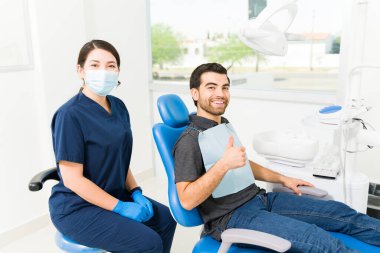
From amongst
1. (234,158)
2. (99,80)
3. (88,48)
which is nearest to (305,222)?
(234,158)

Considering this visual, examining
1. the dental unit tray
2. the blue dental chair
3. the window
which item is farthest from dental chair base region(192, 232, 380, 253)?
the window

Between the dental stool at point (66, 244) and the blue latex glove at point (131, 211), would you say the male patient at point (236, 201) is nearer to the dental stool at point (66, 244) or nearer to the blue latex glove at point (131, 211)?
the blue latex glove at point (131, 211)

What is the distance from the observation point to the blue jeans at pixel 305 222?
1.21m

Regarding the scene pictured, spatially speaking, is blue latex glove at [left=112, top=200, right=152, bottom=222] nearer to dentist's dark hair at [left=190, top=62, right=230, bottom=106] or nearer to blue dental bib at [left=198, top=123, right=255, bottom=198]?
blue dental bib at [left=198, top=123, right=255, bottom=198]

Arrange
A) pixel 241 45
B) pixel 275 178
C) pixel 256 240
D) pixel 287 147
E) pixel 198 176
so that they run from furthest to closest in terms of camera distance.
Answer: pixel 241 45, pixel 287 147, pixel 275 178, pixel 198 176, pixel 256 240

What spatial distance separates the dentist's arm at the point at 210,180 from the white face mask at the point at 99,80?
1.80 ft

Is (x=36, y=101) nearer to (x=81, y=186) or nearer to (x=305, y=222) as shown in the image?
(x=81, y=186)

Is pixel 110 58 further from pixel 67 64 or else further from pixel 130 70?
pixel 130 70

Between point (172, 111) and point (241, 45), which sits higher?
point (241, 45)

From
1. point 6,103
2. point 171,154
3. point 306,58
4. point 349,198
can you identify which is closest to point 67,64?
point 6,103

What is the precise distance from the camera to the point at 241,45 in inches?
109

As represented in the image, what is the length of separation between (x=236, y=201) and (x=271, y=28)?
72 cm

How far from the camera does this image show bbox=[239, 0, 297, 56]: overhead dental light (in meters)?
1.40

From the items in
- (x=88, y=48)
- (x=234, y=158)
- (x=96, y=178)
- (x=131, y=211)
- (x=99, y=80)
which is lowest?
(x=131, y=211)
